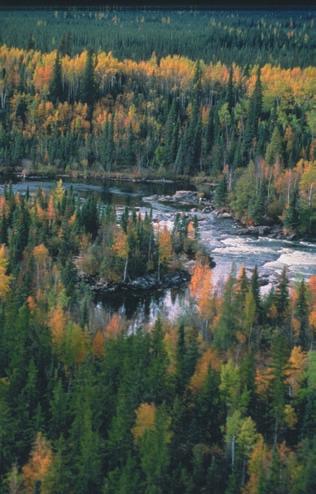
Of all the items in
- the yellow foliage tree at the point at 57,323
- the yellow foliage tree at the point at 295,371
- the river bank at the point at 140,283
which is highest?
the yellow foliage tree at the point at 57,323

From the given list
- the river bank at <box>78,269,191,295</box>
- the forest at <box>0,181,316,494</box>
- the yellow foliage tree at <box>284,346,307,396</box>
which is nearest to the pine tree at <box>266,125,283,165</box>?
the river bank at <box>78,269,191,295</box>

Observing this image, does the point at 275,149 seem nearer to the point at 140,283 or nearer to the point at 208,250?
Answer: the point at 208,250

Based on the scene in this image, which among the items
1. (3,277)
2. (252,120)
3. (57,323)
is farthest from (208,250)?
(252,120)

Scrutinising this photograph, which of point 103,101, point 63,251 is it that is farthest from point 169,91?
point 63,251

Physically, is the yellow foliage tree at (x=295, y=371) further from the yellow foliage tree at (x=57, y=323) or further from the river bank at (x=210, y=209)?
the river bank at (x=210, y=209)

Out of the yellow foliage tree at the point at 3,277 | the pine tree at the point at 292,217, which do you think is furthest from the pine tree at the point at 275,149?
the yellow foliage tree at the point at 3,277

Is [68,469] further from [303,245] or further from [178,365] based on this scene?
[303,245]

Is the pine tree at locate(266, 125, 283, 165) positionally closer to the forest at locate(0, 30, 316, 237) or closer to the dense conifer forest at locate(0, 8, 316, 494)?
the forest at locate(0, 30, 316, 237)
